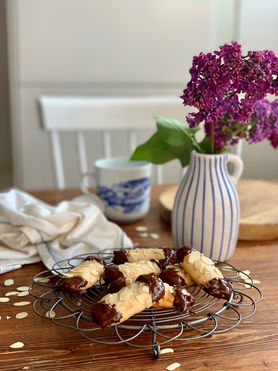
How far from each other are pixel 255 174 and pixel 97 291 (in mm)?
1727

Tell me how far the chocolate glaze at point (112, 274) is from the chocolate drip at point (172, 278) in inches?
2.5

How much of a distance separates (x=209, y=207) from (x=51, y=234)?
0.33 m

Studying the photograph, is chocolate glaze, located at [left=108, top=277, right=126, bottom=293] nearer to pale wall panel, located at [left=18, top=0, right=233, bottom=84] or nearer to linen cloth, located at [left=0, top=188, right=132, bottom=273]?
linen cloth, located at [left=0, top=188, right=132, bottom=273]

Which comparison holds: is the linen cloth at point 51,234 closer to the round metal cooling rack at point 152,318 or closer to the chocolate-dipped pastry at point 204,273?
the round metal cooling rack at point 152,318

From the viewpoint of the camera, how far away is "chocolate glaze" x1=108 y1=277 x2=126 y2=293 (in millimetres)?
727

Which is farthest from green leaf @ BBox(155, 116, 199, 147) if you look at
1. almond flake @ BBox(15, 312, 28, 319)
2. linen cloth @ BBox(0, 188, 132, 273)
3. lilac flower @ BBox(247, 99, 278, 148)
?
almond flake @ BBox(15, 312, 28, 319)

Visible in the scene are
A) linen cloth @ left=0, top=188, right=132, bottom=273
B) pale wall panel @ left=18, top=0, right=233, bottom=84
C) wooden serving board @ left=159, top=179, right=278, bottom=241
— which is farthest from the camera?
pale wall panel @ left=18, top=0, right=233, bottom=84

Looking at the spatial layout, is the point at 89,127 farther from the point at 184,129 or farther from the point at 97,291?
the point at 97,291

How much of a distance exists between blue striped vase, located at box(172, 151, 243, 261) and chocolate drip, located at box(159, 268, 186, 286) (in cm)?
22

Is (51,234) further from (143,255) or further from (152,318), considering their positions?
(152,318)

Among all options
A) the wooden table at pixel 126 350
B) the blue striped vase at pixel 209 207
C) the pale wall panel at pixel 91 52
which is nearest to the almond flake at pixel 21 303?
the wooden table at pixel 126 350

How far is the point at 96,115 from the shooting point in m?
1.69

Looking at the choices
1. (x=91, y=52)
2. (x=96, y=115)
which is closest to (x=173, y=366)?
(x=96, y=115)

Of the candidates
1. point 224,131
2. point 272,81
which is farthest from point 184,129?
point 272,81
